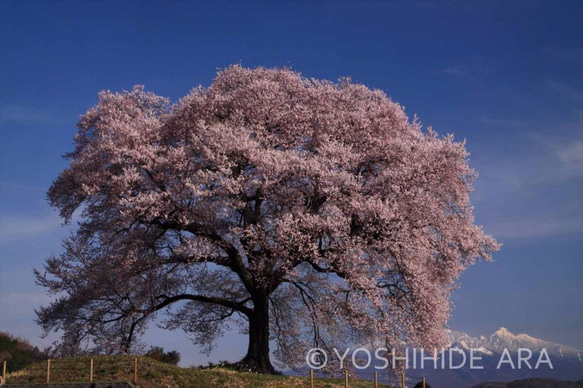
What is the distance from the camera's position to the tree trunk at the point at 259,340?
3291cm

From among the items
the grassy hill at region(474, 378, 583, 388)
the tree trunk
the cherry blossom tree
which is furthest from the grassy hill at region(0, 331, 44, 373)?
the grassy hill at region(474, 378, 583, 388)

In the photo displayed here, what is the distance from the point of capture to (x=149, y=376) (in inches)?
1040

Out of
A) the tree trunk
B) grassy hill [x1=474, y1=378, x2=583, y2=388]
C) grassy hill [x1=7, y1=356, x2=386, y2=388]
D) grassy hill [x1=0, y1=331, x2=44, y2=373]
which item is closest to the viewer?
grassy hill [x1=7, y1=356, x2=386, y2=388]

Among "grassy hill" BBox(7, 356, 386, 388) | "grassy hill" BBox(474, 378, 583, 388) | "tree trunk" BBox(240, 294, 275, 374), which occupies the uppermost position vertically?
"tree trunk" BBox(240, 294, 275, 374)

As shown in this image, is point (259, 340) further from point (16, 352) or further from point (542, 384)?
point (16, 352)

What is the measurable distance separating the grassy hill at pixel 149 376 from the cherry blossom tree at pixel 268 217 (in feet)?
14.7

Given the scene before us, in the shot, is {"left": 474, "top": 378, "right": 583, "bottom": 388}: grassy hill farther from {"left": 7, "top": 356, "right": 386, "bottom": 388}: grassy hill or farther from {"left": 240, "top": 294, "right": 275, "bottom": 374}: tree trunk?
{"left": 240, "top": 294, "right": 275, "bottom": 374}: tree trunk

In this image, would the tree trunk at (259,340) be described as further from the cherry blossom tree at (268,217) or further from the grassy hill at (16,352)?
the grassy hill at (16,352)

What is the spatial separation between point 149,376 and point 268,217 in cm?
1037

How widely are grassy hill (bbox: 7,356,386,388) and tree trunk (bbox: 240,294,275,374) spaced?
3.68m

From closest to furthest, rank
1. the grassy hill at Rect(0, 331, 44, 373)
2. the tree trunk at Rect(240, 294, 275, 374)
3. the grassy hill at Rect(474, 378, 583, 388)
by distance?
the grassy hill at Rect(474, 378, 583, 388) < the tree trunk at Rect(240, 294, 275, 374) < the grassy hill at Rect(0, 331, 44, 373)

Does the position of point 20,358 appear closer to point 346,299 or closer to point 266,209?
point 266,209

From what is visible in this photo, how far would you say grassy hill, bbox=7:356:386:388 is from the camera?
86.3 ft

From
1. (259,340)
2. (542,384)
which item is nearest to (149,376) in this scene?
(259,340)
